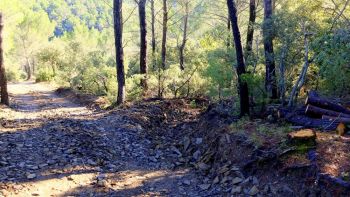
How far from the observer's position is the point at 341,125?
6.91m

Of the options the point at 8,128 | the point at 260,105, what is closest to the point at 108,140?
the point at 8,128

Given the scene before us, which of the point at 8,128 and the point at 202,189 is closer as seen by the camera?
the point at 202,189

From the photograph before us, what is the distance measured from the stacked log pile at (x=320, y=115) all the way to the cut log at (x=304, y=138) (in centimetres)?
88

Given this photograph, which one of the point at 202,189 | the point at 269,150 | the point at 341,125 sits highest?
the point at 341,125

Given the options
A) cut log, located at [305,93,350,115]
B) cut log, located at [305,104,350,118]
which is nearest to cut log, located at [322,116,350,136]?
cut log, located at [305,104,350,118]

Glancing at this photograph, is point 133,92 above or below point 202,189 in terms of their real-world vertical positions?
above

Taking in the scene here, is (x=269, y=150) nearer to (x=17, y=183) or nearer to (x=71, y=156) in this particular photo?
(x=71, y=156)

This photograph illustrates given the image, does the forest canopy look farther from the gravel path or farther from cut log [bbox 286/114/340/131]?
the gravel path

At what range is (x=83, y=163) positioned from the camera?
757cm

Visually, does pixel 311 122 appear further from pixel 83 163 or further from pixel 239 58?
pixel 83 163

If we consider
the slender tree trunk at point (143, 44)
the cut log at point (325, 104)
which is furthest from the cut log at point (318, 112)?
the slender tree trunk at point (143, 44)

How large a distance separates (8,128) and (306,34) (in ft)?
26.6

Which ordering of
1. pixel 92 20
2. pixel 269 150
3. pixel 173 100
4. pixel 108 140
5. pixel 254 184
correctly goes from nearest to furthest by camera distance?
pixel 254 184
pixel 269 150
pixel 108 140
pixel 173 100
pixel 92 20

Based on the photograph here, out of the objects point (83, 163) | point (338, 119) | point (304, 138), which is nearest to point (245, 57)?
point (338, 119)
